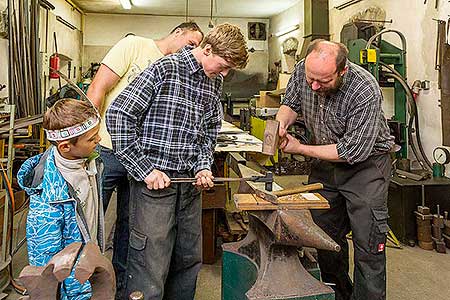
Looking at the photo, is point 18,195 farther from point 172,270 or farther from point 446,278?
point 446,278

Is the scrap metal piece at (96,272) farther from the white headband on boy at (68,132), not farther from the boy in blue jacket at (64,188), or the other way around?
the white headband on boy at (68,132)

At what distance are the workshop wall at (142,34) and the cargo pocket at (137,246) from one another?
720cm

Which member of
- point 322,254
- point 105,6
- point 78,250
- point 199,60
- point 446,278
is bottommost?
point 446,278

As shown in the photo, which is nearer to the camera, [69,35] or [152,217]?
[152,217]

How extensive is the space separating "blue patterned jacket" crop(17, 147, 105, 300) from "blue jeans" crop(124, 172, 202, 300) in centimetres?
19

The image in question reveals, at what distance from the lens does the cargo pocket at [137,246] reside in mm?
1459

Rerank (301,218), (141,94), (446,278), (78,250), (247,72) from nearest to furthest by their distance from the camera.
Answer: (78,250) → (301,218) → (141,94) → (446,278) → (247,72)

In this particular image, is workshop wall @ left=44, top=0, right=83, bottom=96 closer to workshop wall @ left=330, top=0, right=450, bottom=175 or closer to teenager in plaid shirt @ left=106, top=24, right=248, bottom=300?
workshop wall @ left=330, top=0, right=450, bottom=175

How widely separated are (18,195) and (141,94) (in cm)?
252

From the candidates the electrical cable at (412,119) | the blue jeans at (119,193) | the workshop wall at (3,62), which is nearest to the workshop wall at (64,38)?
the workshop wall at (3,62)

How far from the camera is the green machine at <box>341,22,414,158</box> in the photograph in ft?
10.7

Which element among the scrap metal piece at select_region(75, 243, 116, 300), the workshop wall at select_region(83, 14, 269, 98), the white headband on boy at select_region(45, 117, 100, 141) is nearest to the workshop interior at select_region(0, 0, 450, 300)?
the scrap metal piece at select_region(75, 243, 116, 300)

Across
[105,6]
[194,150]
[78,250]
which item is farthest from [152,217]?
[105,6]

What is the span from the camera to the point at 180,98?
145 cm
